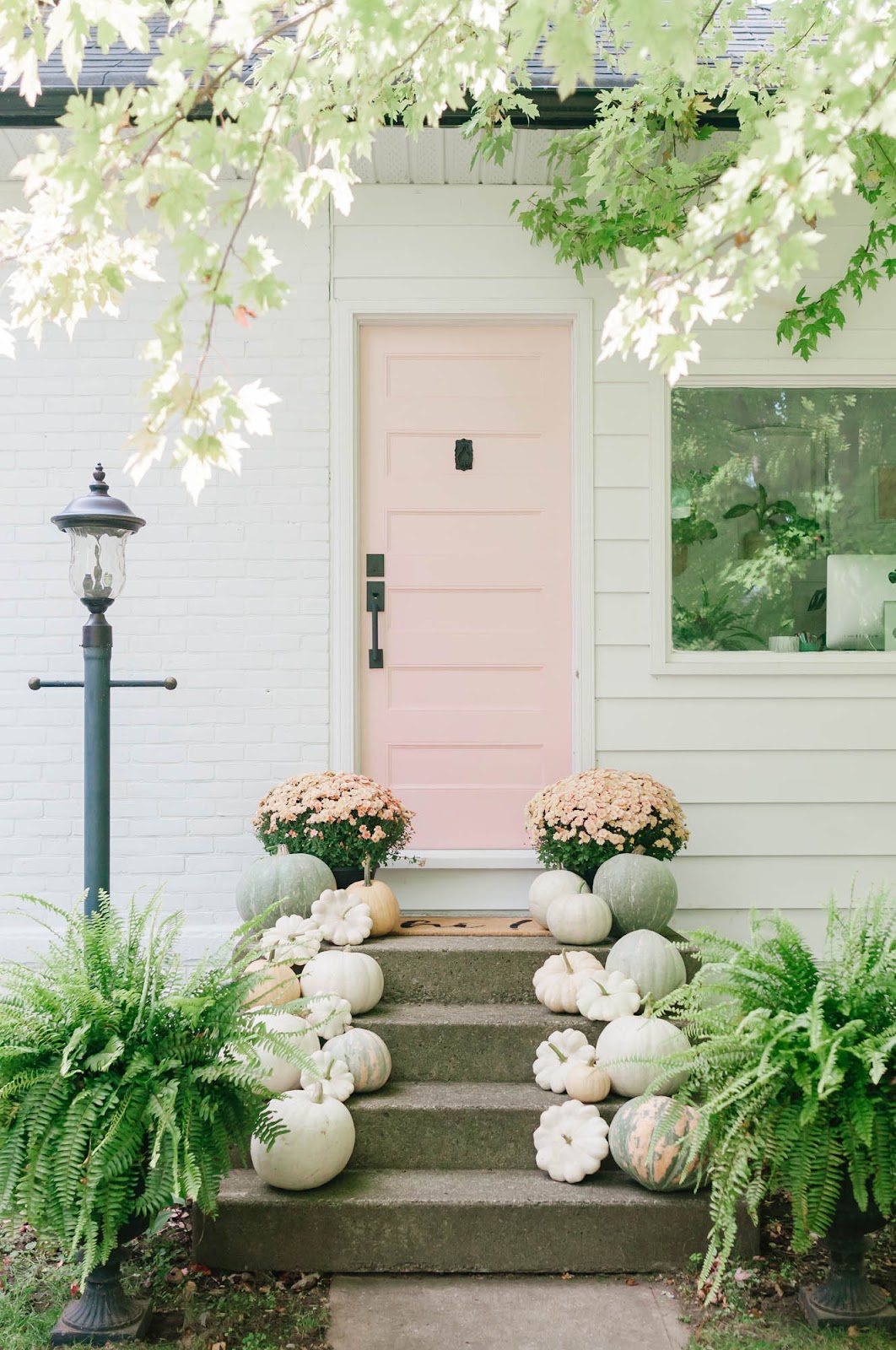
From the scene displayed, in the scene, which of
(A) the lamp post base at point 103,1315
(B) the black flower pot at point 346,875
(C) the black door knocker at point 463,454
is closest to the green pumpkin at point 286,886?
(B) the black flower pot at point 346,875

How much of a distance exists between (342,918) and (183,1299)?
4.08 ft

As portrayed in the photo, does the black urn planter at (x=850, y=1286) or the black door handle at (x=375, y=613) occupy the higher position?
the black door handle at (x=375, y=613)

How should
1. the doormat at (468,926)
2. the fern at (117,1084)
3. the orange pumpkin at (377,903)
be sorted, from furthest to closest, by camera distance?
the doormat at (468,926) → the orange pumpkin at (377,903) → the fern at (117,1084)

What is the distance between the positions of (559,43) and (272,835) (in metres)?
2.72

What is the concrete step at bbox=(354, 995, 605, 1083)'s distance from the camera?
325cm

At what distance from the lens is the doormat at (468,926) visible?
3.76 metres

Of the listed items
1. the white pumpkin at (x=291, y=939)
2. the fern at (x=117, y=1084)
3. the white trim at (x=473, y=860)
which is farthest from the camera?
the white trim at (x=473, y=860)

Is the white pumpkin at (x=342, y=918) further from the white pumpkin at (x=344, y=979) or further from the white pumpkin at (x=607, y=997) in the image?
the white pumpkin at (x=607, y=997)

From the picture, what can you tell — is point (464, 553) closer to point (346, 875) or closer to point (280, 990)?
point (346, 875)

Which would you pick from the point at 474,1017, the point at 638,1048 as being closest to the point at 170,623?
the point at 474,1017

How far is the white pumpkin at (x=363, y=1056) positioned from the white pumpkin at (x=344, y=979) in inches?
7.0

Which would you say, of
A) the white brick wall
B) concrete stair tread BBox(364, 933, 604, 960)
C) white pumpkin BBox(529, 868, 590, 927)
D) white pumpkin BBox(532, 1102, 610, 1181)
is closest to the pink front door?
the white brick wall

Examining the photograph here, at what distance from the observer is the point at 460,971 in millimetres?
3537

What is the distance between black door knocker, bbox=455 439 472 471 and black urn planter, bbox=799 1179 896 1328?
2.87 metres
